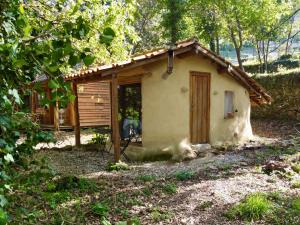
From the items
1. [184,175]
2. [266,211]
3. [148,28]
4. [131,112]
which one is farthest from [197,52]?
[148,28]

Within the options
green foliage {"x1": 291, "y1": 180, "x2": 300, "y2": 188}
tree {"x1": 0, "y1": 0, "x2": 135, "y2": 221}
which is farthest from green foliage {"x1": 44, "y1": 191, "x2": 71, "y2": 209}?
green foliage {"x1": 291, "y1": 180, "x2": 300, "y2": 188}

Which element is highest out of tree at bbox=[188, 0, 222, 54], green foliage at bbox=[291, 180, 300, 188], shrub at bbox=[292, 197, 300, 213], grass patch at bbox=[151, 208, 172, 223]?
tree at bbox=[188, 0, 222, 54]

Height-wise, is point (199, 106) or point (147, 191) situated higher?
point (199, 106)

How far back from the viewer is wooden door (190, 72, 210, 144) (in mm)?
10219

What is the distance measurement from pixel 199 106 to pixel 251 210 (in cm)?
573

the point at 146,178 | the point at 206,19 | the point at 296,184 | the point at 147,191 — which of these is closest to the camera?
the point at 147,191

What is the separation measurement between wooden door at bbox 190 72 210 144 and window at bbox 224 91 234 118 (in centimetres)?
105

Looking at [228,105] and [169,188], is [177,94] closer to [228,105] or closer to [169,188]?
[228,105]

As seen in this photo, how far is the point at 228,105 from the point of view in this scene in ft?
37.9

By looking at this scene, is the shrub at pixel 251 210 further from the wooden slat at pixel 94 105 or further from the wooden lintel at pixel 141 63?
the wooden slat at pixel 94 105

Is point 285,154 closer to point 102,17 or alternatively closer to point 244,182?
point 244,182

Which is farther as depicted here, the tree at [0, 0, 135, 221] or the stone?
the stone

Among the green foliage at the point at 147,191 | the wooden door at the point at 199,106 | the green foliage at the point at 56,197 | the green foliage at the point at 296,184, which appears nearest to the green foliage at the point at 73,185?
the green foliage at the point at 56,197

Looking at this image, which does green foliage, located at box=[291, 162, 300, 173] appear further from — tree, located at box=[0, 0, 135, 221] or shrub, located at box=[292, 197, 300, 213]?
tree, located at box=[0, 0, 135, 221]
